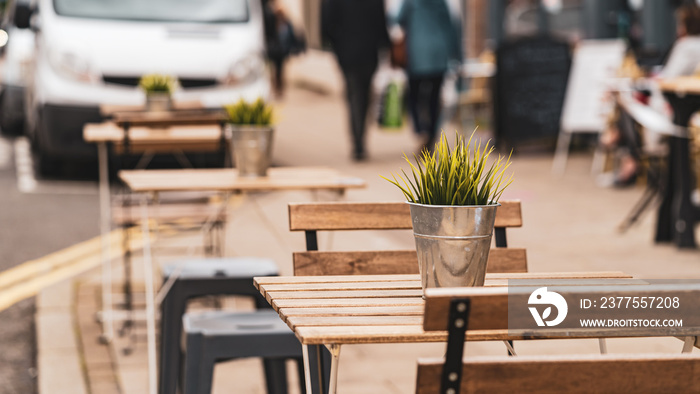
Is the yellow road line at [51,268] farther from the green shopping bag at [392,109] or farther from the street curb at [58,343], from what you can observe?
the green shopping bag at [392,109]

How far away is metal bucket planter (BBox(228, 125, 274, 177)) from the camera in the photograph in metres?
4.19

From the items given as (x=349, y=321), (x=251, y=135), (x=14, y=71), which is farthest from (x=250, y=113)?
(x=14, y=71)

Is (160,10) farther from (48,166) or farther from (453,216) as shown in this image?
(453,216)

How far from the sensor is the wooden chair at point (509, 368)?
6.07 feet

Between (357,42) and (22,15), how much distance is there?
3.42m

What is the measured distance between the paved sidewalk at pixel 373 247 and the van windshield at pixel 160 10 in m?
1.72

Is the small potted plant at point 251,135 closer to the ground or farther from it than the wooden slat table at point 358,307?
farther from it

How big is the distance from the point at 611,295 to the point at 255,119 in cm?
238

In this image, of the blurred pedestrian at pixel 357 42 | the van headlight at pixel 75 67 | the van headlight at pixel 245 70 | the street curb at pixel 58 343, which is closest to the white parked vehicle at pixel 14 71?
the van headlight at pixel 75 67

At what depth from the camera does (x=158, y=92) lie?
19.5 feet

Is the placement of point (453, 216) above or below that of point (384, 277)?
above

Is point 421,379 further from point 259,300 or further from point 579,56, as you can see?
point 579,56

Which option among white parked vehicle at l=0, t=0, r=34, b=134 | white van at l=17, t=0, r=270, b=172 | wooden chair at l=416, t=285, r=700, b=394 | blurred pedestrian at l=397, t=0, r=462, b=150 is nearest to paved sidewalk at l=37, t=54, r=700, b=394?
blurred pedestrian at l=397, t=0, r=462, b=150

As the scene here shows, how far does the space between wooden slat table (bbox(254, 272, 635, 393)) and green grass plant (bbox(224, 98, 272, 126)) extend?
1.50 m
